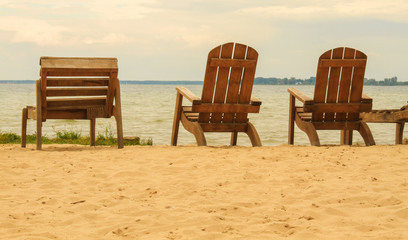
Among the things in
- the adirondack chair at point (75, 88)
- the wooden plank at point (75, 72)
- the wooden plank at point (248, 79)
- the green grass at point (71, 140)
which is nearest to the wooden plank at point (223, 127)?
the wooden plank at point (248, 79)

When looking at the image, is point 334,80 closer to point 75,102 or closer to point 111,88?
point 111,88

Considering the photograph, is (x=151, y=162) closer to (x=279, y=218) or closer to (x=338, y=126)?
(x=279, y=218)

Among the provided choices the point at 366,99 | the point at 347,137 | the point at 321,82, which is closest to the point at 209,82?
the point at 321,82

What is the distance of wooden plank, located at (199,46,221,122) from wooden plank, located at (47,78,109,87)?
1204mm

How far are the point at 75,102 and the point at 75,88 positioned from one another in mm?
189

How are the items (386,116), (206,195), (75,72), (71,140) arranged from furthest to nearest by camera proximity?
(71,140)
(386,116)
(75,72)
(206,195)

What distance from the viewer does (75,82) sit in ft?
20.5

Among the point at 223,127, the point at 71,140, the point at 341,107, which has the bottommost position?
the point at 71,140

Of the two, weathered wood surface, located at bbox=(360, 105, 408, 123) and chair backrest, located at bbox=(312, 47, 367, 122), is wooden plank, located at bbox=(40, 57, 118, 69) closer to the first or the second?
chair backrest, located at bbox=(312, 47, 367, 122)

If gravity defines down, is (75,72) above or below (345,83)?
below

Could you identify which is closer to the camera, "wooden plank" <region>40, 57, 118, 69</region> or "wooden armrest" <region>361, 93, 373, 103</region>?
"wooden plank" <region>40, 57, 118, 69</region>

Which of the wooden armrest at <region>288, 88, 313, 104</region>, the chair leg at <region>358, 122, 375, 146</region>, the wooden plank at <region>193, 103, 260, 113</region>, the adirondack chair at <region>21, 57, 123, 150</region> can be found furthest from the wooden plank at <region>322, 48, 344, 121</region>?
the adirondack chair at <region>21, 57, 123, 150</region>

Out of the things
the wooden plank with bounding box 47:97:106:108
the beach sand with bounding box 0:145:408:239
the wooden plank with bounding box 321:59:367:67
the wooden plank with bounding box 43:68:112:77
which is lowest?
the beach sand with bounding box 0:145:408:239

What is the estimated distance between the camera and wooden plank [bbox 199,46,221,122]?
20.0ft
